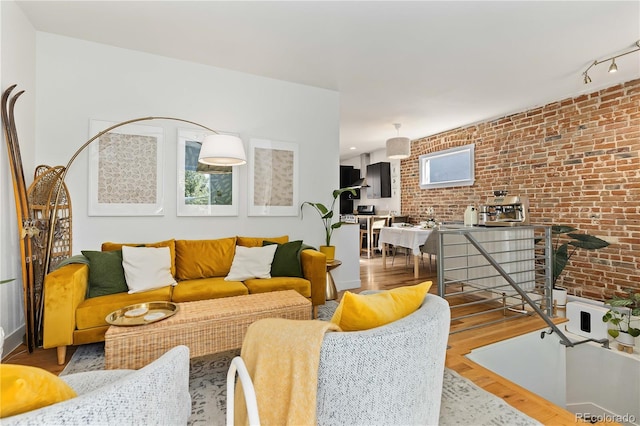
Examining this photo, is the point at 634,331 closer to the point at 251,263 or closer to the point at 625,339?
the point at 625,339

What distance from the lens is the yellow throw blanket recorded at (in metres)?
0.94

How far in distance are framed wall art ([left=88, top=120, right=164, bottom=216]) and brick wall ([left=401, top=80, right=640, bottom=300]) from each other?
5001 mm

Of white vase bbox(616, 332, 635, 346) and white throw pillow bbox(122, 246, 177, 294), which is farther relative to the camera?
white vase bbox(616, 332, 635, 346)

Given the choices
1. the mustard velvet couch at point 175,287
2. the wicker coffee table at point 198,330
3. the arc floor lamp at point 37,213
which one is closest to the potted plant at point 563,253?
the mustard velvet couch at point 175,287

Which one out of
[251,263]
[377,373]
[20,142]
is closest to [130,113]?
[20,142]

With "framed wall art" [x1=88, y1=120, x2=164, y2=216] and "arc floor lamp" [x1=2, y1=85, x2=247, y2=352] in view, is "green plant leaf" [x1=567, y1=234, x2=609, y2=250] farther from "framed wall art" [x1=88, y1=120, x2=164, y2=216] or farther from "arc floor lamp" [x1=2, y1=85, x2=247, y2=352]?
"framed wall art" [x1=88, y1=120, x2=164, y2=216]

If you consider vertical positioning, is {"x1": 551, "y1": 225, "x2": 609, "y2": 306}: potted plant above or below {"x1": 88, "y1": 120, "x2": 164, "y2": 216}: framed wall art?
below

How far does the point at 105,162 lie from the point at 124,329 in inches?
79.4

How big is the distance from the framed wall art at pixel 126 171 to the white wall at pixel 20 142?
0.47 metres

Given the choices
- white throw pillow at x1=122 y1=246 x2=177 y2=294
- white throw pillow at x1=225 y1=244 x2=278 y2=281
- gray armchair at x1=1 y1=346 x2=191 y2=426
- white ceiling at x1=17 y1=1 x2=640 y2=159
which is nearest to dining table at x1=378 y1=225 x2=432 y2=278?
white ceiling at x1=17 y1=1 x2=640 y2=159

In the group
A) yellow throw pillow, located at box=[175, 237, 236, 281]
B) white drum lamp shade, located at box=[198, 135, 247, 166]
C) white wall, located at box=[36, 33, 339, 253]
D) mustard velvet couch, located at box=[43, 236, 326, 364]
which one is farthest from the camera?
yellow throw pillow, located at box=[175, 237, 236, 281]

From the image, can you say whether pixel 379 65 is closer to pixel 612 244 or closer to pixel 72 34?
pixel 72 34

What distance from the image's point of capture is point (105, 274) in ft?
8.21

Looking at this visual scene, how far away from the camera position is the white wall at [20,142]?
234 cm
